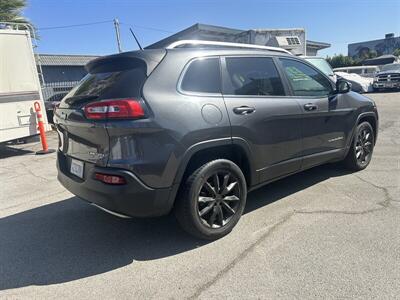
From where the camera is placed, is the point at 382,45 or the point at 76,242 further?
the point at 382,45

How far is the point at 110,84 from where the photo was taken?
3072mm

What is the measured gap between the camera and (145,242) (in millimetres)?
3424

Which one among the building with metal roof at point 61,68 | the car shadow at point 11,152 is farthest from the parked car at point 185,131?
the building with metal roof at point 61,68

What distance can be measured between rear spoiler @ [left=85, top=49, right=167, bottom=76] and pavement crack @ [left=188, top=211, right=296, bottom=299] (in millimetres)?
1820

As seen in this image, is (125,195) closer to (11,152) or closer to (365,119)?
(365,119)

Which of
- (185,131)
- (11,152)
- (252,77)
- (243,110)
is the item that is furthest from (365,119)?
(11,152)

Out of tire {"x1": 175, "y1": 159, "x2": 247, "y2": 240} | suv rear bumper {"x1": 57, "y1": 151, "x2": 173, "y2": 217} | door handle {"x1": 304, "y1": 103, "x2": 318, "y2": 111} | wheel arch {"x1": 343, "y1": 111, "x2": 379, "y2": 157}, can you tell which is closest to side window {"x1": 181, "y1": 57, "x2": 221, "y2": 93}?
tire {"x1": 175, "y1": 159, "x2": 247, "y2": 240}

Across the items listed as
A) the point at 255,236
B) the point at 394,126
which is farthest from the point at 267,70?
the point at 394,126

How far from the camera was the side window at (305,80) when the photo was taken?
417cm

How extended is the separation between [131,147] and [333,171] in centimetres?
375

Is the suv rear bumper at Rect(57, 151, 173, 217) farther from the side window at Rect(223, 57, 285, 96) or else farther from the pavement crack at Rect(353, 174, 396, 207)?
the pavement crack at Rect(353, 174, 396, 207)

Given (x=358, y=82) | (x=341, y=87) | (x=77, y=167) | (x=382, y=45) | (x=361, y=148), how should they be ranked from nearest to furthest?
(x=77, y=167), (x=341, y=87), (x=361, y=148), (x=358, y=82), (x=382, y=45)

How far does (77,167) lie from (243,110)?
67.6 inches

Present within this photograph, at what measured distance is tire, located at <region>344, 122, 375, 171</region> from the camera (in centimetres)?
515
